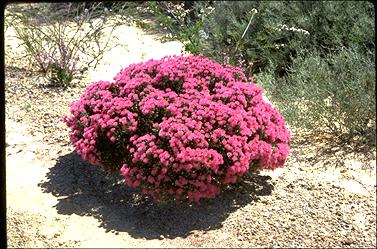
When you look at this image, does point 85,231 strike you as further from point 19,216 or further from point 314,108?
point 314,108

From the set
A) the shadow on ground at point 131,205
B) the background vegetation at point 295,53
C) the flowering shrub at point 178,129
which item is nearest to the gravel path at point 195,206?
the shadow on ground at point 131,205

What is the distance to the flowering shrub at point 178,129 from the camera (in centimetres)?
381

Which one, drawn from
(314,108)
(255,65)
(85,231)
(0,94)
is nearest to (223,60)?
(255,65)

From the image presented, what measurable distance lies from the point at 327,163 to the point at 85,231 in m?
1.90

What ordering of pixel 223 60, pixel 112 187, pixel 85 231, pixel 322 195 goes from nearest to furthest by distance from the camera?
pixel 85 231, pixel 322 195, pixel 112 187, pixel 223 60

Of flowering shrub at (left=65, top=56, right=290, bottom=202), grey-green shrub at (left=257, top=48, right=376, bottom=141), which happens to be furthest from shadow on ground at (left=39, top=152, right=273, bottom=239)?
grey-green shrub at (left=257, top=48, right=376, bottom=141)

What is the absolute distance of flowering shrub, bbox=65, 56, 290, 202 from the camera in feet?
12.5

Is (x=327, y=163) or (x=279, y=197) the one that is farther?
(x=327, y=163)

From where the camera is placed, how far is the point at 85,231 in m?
3.83

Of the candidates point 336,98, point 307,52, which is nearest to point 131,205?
point 336,98

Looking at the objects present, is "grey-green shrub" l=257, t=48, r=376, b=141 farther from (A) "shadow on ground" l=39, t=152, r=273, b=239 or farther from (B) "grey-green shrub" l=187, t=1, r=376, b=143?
(A) "shadow on ground" l=39, t=152, r=273, b=239

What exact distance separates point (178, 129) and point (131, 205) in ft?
2.29

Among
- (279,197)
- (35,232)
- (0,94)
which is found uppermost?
(0,94)

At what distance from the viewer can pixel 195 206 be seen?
4.07m
